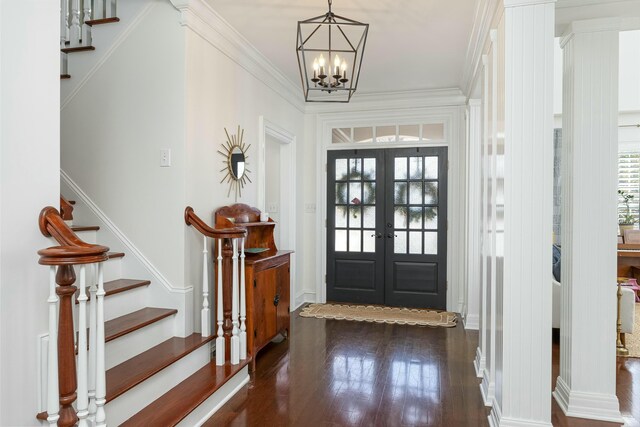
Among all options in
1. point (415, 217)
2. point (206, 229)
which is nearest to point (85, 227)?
point (206, 229)

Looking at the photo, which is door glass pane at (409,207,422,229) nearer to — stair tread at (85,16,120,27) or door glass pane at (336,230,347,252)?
door glass pane at (336,230,347,252)

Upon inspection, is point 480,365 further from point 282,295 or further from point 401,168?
point 401,168

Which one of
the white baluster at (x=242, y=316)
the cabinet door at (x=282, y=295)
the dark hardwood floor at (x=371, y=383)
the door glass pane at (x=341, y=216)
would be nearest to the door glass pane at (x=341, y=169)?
the door glass pane at (x=341, y=216)

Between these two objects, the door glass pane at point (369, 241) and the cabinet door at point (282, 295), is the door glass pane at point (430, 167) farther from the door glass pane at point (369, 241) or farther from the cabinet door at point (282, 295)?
the cabinet door at point (282, 295)

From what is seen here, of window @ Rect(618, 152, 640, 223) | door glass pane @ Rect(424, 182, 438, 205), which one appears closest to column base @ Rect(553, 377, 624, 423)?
A: door glass pane @ Rect(424, 182, 438, 205)

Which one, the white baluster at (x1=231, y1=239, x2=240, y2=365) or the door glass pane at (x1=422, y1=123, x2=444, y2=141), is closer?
the white baluster at (x1=231, y1=239, x2=240, y2=365)

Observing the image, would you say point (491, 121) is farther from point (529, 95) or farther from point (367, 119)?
point (367, 119)

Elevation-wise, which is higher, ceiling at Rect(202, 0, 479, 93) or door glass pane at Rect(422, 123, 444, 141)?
ceiling at Rect(202, 0, 479, 93)

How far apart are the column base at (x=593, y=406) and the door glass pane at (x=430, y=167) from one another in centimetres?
309

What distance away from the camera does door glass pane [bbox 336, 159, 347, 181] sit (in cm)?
551

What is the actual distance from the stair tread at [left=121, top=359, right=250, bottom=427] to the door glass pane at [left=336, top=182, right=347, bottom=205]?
9.75 feet

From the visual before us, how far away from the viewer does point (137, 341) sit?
8.40ft

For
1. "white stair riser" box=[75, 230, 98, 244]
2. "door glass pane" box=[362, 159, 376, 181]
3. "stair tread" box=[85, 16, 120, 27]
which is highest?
"stair tread" box=[85, 16, 120, 27]

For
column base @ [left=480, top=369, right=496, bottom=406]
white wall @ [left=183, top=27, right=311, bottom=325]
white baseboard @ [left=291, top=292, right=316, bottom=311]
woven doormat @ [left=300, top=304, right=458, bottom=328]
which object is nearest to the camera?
column base @ [left=480, top=369, right=496, bottom=406]
